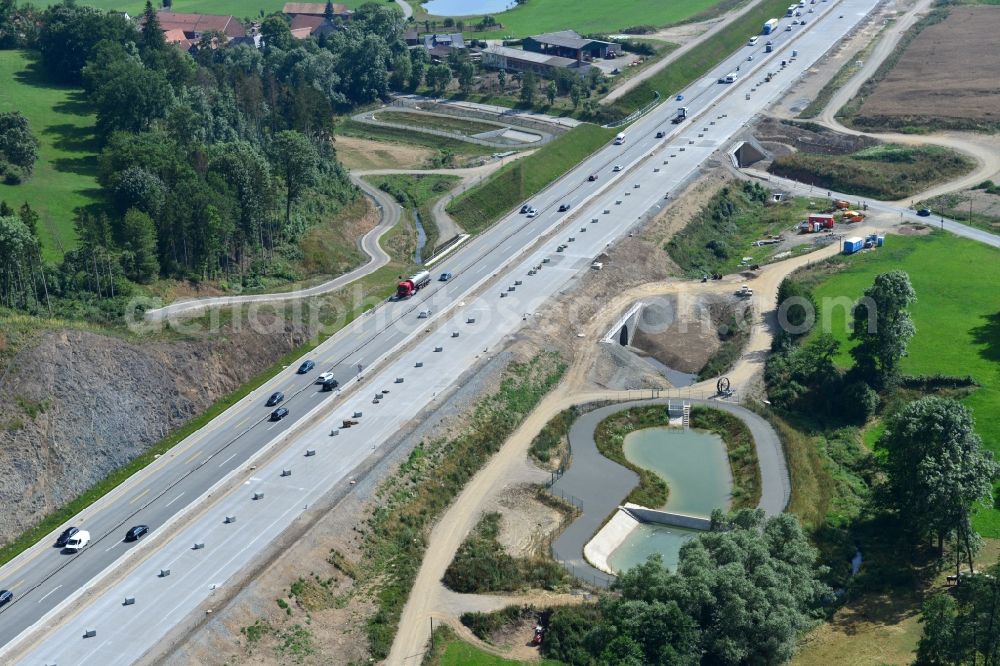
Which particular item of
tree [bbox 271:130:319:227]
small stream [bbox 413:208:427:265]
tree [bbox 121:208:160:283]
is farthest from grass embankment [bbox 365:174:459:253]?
tree [bbox 121:208:160:283]

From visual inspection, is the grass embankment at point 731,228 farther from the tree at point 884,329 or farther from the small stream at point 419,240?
the small stream at point 419,240

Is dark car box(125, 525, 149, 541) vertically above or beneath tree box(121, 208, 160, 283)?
beneath

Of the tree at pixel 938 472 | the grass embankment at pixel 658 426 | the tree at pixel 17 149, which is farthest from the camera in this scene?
the tree at pixel 17 149

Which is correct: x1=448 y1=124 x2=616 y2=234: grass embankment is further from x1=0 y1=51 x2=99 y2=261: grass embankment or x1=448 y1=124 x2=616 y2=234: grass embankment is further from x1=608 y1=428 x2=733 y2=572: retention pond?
x1=608 y1=428 x2=733 y2=572: retention pond

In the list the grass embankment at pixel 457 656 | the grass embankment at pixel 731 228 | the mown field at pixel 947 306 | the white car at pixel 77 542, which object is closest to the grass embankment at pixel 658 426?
the mown field at pixel 947 306

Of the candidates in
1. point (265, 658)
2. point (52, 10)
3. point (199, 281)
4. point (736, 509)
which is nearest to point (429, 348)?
A: point (199, 281)

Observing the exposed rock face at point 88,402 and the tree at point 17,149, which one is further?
the tree at point 17,149

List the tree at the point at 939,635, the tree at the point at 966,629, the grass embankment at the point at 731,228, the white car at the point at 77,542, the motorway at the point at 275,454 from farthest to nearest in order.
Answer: the grass embankment at the point at 731,228
the white car at the point at 77,542
the motorway at the point at 275,454
the tree at the point at 939,635
the tree at the point at 966,629
